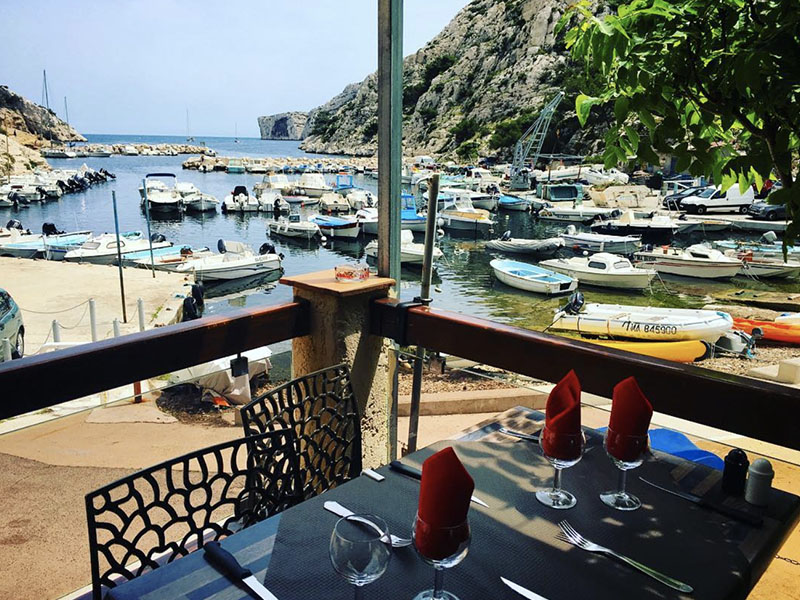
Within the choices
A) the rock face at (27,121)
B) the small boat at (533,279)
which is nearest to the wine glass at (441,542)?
the small boat at (533,279)

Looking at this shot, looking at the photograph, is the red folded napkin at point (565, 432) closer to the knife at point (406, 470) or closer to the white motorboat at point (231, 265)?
the knife at point (406, 470)

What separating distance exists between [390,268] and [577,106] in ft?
3.42

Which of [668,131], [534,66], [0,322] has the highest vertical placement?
[534,66]

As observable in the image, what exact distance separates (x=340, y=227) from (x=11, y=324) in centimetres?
1663

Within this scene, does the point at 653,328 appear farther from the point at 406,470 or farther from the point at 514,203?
the point at 514,203

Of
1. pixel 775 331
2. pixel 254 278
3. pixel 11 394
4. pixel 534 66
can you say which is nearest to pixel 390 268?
pixel 11 394

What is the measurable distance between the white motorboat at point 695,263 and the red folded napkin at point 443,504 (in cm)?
2153

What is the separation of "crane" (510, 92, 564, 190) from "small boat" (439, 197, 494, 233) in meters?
5.14

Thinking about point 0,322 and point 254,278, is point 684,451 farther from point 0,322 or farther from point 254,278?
point 254,278

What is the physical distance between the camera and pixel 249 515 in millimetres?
1395

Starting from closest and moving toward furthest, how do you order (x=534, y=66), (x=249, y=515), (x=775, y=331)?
(x=249, y=515) < (x=775, y=331) < (x=534, y=66)

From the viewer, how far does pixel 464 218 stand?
27922 mm

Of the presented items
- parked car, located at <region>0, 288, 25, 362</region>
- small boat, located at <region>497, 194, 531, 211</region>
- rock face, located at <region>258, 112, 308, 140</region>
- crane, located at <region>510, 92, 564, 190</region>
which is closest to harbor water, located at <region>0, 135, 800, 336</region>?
small boat, located at <region>497, 194, 531, 211</region>

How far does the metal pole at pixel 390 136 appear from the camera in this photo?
6.68 feet
